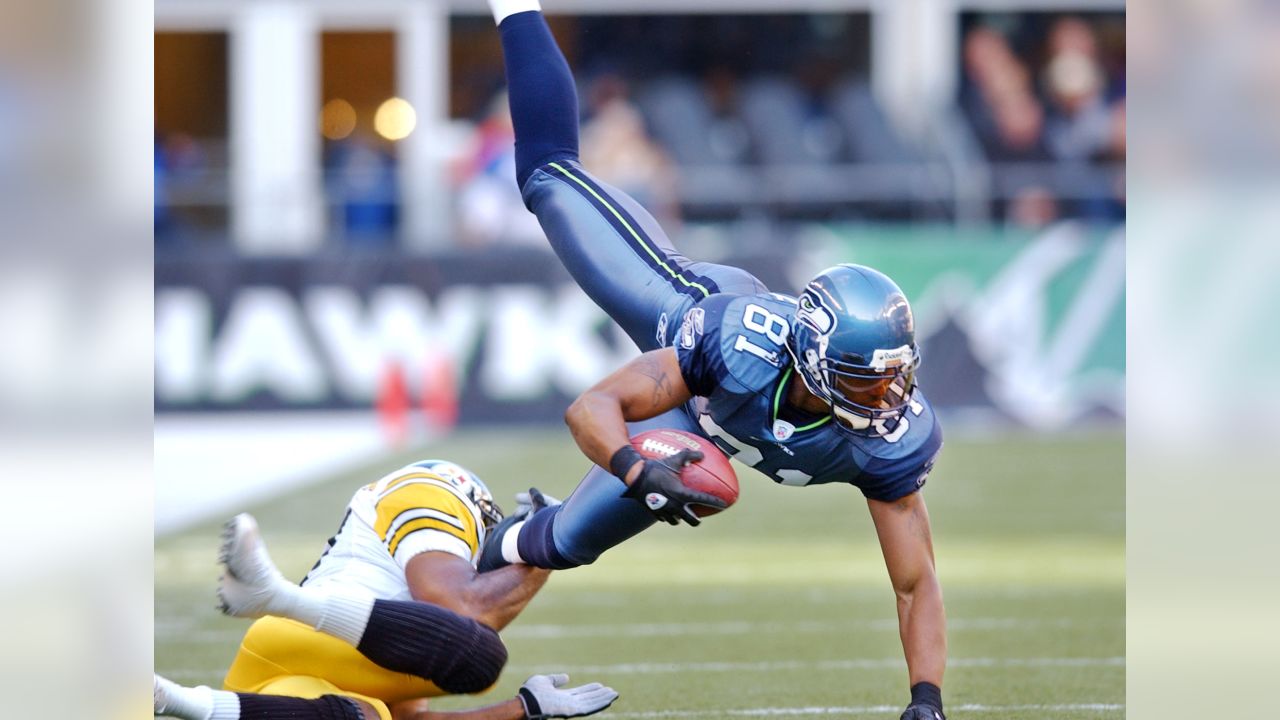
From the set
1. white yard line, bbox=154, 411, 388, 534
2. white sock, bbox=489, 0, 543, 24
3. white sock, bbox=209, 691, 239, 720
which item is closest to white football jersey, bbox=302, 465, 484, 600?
white sock, bbox=209, 691, 239, 720

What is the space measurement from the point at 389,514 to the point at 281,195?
10.2 m

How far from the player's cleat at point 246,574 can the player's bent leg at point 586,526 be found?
1.07m

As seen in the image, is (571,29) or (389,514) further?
(571,29)

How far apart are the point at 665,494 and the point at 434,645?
60cm

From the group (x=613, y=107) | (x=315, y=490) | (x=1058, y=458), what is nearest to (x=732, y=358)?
(x=315, y=490)

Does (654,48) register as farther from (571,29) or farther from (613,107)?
(613,107)

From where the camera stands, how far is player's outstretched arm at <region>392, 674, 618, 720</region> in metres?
4.18

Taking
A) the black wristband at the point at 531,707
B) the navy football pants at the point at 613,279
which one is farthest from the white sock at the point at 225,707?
the navy football pants at the point at 613,279

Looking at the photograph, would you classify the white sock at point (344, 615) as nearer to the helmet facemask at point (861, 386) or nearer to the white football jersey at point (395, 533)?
the white football jersey at point (395, 533)

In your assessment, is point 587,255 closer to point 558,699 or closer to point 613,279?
point 613,279

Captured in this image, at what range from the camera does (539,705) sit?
13.8 feet

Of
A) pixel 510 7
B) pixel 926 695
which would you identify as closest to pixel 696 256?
pixel 510 7

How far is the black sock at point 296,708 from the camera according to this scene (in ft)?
11.8

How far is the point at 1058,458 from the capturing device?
10.9 m
